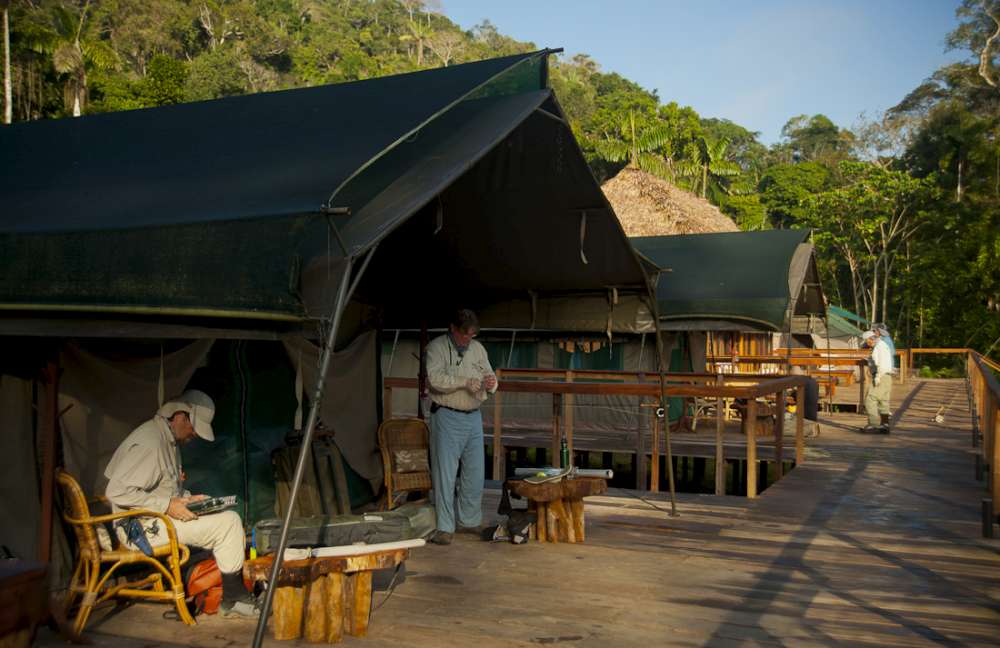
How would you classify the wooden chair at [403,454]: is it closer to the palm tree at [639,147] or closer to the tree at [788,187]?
the palm tree at [639,147]

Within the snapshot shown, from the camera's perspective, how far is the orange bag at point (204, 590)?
17.6 feet

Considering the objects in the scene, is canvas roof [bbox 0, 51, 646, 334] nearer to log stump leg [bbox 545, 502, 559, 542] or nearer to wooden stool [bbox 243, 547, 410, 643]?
wooden stool [bbox 243, 547, 410, 643]

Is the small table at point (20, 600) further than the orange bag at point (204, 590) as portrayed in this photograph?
No

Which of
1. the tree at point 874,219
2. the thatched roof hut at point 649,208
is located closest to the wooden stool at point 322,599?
the thatched roof hut at point 649,208

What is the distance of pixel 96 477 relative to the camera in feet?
20.0

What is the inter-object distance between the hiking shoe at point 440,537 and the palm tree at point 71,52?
114 ft

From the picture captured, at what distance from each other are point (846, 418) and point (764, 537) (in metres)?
12.8

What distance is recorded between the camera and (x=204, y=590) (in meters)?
5.37

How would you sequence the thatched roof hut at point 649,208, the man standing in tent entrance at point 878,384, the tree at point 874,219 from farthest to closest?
the tree at point 874,219
the thatched roof hut at point 649,208
the man standing in tent entrance at point 878,384

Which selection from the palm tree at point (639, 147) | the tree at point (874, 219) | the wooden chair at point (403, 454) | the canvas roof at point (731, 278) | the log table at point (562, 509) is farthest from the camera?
the palm tree at point (639, 147)

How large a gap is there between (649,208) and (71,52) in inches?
941

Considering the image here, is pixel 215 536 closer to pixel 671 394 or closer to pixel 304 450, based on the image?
pixel 304 450

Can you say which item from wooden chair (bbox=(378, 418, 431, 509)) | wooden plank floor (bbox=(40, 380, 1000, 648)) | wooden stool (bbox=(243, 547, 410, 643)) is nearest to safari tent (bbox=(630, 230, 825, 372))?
wooden plank floor (bbox=(40, 380, 1000, 648))

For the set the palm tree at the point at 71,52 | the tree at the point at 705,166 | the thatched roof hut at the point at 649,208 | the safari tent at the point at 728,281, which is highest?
the palm tree at the point at 71,52
